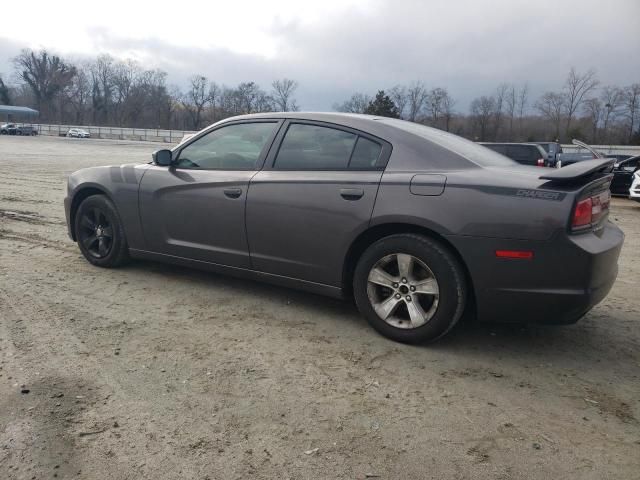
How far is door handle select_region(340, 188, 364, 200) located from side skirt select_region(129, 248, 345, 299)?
0.67 metres

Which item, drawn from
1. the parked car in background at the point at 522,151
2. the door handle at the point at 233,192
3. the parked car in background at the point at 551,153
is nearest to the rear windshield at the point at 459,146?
the door handle at the point at 233,192

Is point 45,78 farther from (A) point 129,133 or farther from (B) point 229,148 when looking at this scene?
(B) point 229,148

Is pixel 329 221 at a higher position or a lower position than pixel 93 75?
lower

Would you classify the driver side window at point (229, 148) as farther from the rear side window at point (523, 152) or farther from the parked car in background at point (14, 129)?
the parked car in background at point (14, 129)

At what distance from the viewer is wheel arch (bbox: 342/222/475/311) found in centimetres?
336

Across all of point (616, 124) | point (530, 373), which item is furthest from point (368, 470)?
point (616, 124)

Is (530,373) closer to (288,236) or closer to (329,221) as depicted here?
(329,221)

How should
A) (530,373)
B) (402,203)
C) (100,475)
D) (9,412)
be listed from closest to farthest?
(100,475) < (9,412) < (530,373) < (402,203)

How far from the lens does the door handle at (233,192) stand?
4.14 meters

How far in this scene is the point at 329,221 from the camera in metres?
3.72

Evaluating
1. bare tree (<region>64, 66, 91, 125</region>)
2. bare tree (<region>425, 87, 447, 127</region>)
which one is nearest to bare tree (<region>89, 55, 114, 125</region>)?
bare tree (<region>64, 66, 91, 125</region>)

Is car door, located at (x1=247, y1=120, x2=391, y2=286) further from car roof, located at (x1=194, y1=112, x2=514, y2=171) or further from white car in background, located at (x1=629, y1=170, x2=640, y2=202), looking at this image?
white car in background, located at (x1=629, y1=170, x2=640, y2=202)

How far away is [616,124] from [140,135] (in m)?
62.0

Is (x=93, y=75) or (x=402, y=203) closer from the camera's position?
(x=402, y=203)
